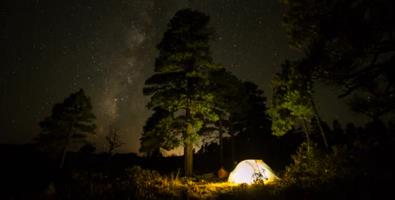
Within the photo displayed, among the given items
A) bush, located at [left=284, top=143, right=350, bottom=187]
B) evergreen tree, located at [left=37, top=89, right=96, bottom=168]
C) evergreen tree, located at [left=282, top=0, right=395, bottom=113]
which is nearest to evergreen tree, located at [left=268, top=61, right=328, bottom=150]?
bush, located at [left=284, top=143, right=350, bottom=187]

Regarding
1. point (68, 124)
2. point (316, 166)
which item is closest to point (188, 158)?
point (316, 166)

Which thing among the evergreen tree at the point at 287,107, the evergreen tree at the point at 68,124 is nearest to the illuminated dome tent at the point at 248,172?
the evergreen tree at the point at 287,107

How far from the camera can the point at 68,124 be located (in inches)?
1303

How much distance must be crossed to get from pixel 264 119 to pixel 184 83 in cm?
2399

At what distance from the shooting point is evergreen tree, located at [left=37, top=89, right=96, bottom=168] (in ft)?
108

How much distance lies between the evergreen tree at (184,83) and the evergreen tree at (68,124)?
62.5 feet

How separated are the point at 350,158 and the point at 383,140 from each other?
3.48 metres

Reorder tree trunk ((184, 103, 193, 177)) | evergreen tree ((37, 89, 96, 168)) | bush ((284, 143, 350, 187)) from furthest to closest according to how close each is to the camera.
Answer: evergreen tree ((37, 89, 96, 168)) < tree trunk ((184, 103, 193, 177)) < bush ((284, 143, 350, 187))

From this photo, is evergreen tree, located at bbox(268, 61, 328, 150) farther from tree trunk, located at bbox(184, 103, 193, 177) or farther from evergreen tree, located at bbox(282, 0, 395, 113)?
evergreen tree, located at bbox(282, 0, 395, 113)

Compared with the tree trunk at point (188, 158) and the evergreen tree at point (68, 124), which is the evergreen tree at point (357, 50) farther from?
the evergreen tree at point (68, 124)

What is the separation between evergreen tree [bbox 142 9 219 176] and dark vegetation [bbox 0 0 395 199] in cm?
7

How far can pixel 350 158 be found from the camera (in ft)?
38.1

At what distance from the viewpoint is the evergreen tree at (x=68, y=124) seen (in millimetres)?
32906

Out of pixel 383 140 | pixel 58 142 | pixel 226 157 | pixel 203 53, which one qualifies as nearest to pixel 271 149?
pixel 226 157
